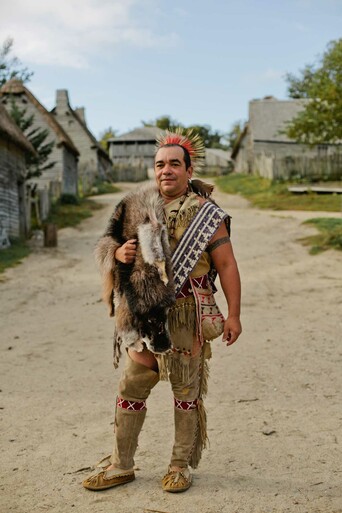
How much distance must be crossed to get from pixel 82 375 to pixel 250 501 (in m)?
2.62

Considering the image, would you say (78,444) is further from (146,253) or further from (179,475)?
(146,253)

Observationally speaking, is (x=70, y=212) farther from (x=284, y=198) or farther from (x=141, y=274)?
(x=141, y=274)

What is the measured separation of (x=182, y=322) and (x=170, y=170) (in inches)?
31.2

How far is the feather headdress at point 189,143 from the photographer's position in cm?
320

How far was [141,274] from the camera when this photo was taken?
296 cm

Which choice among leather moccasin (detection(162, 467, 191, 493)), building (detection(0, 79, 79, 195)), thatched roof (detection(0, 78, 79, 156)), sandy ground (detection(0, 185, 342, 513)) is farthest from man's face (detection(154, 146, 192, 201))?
thatched roof (detection(0, 78, 79, 156))

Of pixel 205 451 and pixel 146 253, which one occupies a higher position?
pixel 146 253

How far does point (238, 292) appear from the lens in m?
3.09

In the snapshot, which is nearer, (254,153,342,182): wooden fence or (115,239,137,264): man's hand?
(115,239,137,264): man's hand

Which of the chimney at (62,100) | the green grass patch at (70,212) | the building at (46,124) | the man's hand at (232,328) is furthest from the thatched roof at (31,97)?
the man's hand at (232,328)

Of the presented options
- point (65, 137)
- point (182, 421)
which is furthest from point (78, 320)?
point (65, 137)

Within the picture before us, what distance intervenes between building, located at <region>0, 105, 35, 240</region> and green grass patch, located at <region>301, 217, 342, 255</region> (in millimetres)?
7587

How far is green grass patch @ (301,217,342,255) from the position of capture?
42.4 ft

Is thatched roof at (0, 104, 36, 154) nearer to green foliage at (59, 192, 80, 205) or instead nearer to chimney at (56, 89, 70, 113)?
green foliage at (59, 192, 80, 205)
